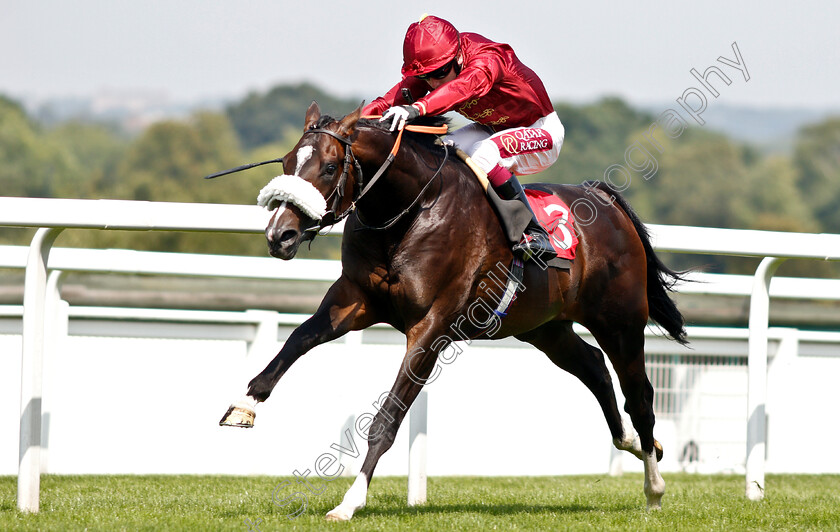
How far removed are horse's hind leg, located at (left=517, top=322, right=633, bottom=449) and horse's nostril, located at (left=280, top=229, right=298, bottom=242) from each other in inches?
74.9

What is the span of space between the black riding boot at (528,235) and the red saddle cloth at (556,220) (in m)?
0.09

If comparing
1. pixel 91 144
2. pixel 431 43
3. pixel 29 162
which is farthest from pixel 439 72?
pixel 91 144

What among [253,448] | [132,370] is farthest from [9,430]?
[253,448]

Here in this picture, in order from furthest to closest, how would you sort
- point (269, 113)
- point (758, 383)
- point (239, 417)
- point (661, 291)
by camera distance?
point (269, 113)
point (661, 291)
point (758, 383)
point (239, 417)

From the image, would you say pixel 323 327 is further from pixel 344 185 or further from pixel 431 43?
pixel 431 43

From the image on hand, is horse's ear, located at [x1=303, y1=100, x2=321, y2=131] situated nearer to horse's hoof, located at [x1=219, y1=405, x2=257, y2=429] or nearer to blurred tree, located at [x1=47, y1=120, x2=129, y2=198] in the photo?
horse's hoof, located at [x1=219, y1=405, x2=257, y2=429]

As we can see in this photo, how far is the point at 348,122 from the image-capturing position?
441 centimetres

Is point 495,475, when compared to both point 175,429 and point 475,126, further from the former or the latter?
point 475,126

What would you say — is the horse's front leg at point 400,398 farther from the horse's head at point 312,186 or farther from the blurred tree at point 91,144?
the blurred tree at point 91,144

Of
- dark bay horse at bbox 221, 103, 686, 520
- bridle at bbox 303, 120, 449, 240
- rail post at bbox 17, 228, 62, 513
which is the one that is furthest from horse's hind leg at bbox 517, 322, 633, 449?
rail post at bbox 17, 228, 62, 513

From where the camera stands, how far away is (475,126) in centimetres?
534

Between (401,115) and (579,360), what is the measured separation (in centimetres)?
191

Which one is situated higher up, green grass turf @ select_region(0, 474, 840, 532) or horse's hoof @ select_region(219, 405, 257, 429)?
horse's hoof @ select_region(219, 405, 257, 429)

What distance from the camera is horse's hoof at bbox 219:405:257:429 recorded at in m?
4.21
